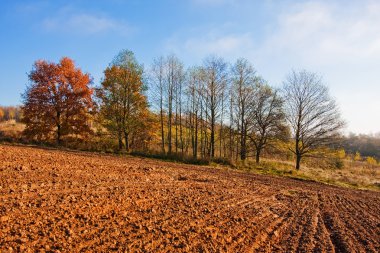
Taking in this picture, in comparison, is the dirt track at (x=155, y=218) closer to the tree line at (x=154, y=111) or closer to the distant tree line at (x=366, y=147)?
the tree line at (x=154, y=111)

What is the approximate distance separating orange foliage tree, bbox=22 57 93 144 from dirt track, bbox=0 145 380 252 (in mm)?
19150

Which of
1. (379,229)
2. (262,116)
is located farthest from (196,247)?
(262,116)

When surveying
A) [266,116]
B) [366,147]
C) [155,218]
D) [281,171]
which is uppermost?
[266,116]

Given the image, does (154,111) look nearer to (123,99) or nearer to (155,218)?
(123,99)

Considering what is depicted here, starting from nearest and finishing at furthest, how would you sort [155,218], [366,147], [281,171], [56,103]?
[155,218]
[281,171]
[56,103]
[366,147]

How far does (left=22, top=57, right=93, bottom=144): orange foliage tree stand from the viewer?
2923 cm

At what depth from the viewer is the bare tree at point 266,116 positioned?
31.6 metres

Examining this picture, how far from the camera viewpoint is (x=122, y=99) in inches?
1270

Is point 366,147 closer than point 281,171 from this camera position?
No

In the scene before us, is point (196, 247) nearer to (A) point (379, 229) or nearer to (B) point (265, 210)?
(B) point (265, 210)

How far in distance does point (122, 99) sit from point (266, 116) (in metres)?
16.3

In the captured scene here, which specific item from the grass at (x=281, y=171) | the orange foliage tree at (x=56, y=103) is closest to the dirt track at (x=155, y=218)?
the grass at (x=281, y=171)

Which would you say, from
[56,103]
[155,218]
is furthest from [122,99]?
[155,218]

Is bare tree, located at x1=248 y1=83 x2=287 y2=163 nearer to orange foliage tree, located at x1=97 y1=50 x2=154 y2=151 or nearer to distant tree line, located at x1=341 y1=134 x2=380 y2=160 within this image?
orange foliage tree, located at x1=97 y1=50 x2=154 y2=151
